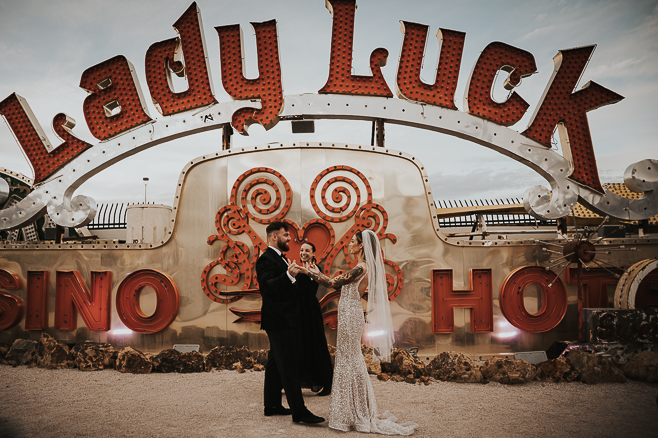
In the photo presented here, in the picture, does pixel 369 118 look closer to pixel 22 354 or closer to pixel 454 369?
pixel 454 369

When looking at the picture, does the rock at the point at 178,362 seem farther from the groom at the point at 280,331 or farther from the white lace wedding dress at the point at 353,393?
the white lace wedding dress at the point at 353,393

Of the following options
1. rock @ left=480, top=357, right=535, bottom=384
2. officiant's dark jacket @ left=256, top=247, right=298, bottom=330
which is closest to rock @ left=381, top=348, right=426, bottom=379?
rock @ left=480, top=357, right=535, bottom=384

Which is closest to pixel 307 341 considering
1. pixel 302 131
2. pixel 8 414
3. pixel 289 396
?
pixel 289 396

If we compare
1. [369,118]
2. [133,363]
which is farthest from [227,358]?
[369,118]

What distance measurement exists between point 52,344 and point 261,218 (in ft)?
13.4

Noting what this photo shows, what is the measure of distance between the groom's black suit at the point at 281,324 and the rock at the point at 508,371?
3129 mm

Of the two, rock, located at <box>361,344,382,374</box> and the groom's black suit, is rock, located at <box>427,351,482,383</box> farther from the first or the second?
the groom's black suit

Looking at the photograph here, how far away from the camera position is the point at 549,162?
24.5ft

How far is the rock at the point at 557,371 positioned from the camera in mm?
5867

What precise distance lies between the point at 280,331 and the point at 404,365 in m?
2.66

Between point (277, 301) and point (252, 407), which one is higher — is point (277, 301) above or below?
above

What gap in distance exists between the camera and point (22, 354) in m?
7.01

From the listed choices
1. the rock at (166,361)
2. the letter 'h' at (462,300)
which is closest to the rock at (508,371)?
the letter 'h' at (462,300)

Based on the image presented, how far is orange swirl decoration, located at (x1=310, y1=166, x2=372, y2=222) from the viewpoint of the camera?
7125 millimetres
